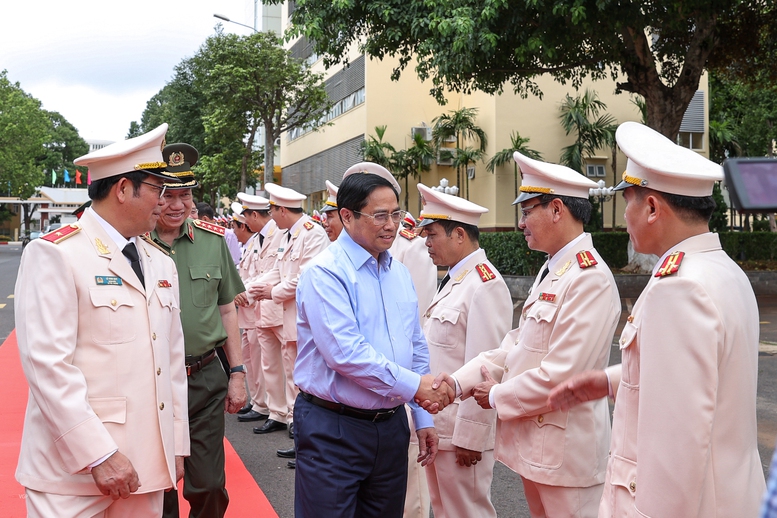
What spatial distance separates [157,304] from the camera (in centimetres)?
299

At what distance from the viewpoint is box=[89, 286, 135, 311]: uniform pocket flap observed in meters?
2.70

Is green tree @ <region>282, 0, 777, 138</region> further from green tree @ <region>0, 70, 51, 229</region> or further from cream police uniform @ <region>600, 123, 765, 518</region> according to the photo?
green tree @ <region>0, 70, 51, 229</region>

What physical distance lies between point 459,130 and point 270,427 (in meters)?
20.3

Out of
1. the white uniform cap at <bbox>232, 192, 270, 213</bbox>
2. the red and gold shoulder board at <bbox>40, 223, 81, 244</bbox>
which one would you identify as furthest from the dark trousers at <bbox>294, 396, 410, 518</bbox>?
the white uniform cap at <bbox>232, 192, 270, 213</bbox>

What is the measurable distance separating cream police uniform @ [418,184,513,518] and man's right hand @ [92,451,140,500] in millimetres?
1638

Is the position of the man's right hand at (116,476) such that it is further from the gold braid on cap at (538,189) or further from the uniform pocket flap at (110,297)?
the gold braid on cap at (538,189)

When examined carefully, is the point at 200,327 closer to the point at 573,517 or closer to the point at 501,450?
the point at 501,450

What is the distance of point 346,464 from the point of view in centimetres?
293

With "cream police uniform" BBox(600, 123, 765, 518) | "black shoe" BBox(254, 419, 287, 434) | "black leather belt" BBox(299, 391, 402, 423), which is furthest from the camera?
"black shoe" BBox(254, 419, 287, 434)

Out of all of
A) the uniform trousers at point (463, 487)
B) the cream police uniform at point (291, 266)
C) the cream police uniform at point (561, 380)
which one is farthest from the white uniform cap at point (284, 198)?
the cream police uniform at point (561, 380)

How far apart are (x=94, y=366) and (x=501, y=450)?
1.72 metres

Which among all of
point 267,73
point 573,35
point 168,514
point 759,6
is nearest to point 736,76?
point 759,6

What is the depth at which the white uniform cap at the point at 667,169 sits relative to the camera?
7.51 feet

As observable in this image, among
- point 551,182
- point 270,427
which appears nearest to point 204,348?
point 551,182
